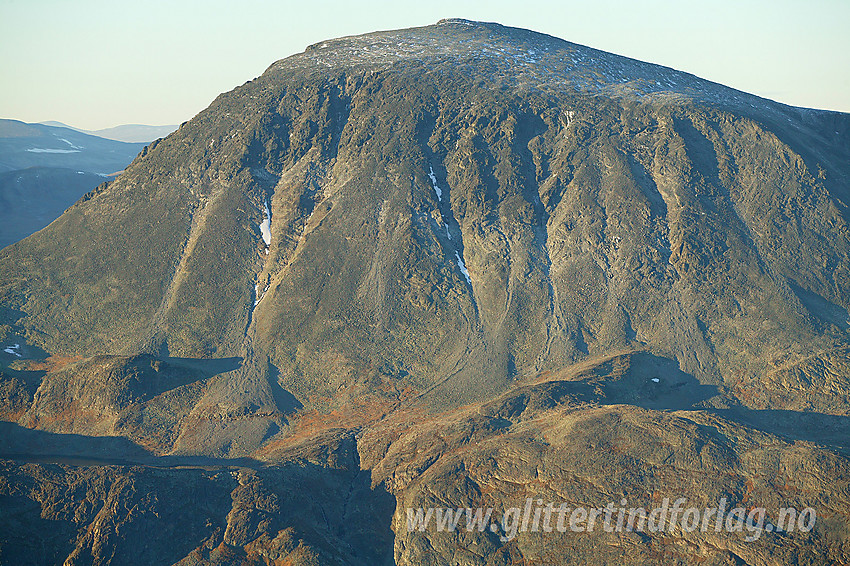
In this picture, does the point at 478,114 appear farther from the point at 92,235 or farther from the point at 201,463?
the point at 201,463

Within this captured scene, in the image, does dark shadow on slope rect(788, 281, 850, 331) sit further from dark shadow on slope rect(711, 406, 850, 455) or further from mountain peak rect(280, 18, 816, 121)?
mountain peak rect(280, 18, 816, 121)

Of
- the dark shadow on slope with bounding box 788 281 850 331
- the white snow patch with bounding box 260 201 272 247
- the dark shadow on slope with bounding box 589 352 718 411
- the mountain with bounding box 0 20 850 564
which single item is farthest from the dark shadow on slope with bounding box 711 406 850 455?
the white snow patch with bounding box 260 201 272 247

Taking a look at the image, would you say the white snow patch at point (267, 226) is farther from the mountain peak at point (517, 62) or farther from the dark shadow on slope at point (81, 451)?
the dark shadow on slope at point (81, 451)

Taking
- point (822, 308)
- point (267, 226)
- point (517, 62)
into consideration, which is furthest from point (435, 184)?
point (822, 308)

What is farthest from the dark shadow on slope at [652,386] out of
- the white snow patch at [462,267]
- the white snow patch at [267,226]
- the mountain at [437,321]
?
the white snow patch at [267,226]

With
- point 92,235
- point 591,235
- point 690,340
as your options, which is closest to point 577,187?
point 591,235
